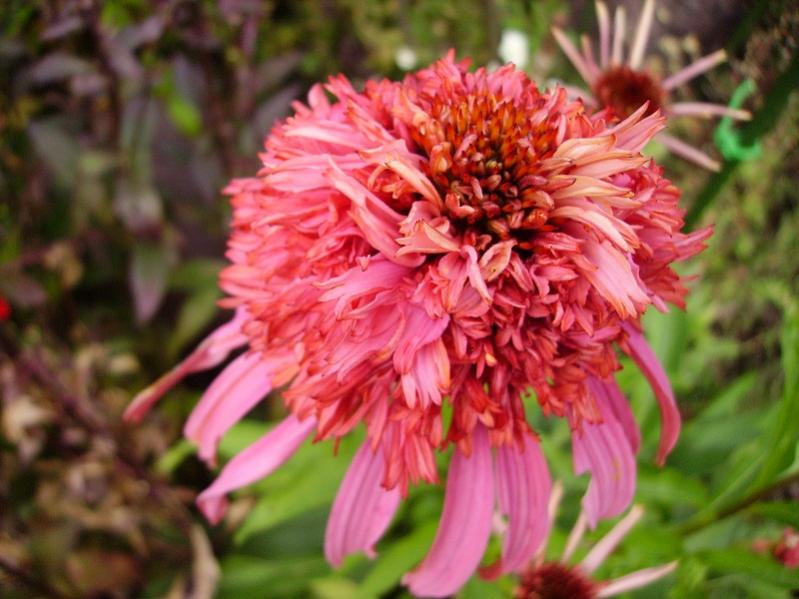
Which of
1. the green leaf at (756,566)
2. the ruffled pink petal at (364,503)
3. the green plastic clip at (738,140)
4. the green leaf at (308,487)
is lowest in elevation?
the green leaf at (756,566)

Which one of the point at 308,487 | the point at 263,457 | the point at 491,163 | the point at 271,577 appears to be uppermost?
the point at 491,163

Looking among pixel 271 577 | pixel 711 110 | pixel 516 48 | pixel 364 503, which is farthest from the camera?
pixel 516 48

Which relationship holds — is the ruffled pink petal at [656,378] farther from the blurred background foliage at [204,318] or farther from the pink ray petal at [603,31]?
the pink ray petal at [603,31]

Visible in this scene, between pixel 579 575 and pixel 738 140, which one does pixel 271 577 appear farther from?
pixel 738 140

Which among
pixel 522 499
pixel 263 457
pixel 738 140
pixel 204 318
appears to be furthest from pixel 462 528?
pixel 204 318

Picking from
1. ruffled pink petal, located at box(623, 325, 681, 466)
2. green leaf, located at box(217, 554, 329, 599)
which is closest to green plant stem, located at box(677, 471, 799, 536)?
ruffled pink petal, located at box(623, 325, 681, 466)

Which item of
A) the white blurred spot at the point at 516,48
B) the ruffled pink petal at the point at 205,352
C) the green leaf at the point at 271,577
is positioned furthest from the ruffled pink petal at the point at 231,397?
the white blurred spot at the point at 516,48

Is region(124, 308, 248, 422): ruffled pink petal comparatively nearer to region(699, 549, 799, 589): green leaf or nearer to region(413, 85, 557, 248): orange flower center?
region(413, 85, 557, 248): orange flower center
